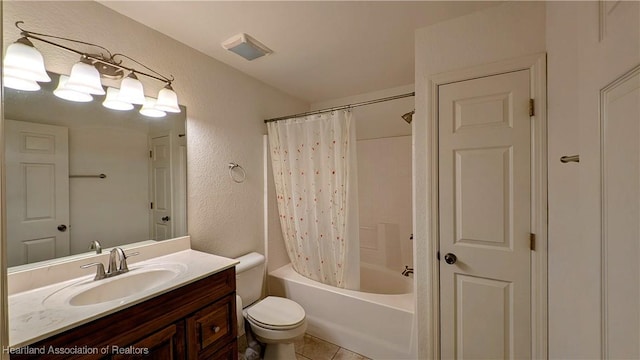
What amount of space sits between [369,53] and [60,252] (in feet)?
7.41

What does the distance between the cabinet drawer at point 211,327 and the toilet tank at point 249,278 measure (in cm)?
48

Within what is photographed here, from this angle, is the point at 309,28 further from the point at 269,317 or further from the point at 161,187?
the point at 269,317

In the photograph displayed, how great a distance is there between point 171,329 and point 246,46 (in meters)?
1.73

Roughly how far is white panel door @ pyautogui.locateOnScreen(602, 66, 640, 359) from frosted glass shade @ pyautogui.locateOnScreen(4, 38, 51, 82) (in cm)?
201

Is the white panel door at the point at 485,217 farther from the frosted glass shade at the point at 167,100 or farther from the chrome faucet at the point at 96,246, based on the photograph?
the chrome faucet at the point at 96,246

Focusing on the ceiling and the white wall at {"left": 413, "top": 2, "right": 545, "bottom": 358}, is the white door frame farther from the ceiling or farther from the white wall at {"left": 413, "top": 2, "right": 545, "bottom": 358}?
the ceiling

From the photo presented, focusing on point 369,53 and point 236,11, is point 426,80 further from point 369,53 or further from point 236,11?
point 236,11

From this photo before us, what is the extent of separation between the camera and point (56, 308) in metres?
0.93

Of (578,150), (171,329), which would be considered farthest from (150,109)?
(578,150)

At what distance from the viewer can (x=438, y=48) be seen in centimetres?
150

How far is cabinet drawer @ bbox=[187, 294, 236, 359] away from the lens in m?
1.18

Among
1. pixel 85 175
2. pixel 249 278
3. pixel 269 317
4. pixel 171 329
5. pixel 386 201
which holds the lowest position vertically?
pixel 269 317

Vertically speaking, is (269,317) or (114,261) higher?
(114,261)

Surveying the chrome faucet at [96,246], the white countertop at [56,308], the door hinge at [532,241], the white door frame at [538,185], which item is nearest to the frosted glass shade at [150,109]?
the chrome faucet at [96,246]
